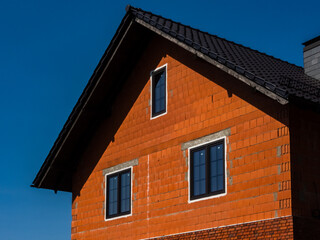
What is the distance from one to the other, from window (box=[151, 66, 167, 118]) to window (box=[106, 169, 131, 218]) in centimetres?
225

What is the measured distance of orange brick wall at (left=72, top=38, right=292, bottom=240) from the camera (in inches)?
564

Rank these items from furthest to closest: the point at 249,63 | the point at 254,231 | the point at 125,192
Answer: the point at 125,192 → the point at 249,63 → the point at 254,231

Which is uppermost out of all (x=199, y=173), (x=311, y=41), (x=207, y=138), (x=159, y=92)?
(x=311, y=41)

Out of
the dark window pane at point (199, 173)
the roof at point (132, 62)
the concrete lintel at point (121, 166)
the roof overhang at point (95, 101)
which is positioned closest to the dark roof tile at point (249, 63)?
the roof at point (132, 62)

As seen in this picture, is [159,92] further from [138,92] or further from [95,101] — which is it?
[95,101]

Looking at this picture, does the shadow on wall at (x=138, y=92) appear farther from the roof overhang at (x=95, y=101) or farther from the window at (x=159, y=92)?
the window at (x=159, y=92)

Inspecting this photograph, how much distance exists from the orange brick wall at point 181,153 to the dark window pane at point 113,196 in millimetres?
354

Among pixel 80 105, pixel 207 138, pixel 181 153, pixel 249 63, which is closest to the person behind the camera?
pixel 207 138

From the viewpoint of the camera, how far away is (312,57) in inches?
754

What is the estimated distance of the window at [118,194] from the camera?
1900cm

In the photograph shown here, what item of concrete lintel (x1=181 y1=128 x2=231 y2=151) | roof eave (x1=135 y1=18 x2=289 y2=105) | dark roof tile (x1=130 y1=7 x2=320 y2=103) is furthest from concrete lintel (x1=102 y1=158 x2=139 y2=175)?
dark roof tile (x1=130 y1=7 x2=320 y2=103)

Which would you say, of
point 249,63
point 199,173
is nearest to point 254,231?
point 199,173

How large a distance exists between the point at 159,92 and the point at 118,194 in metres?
3.61

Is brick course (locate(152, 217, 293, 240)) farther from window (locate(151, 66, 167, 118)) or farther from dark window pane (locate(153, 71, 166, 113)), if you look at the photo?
dark window pane (locate(153, 71, 166, 113))
